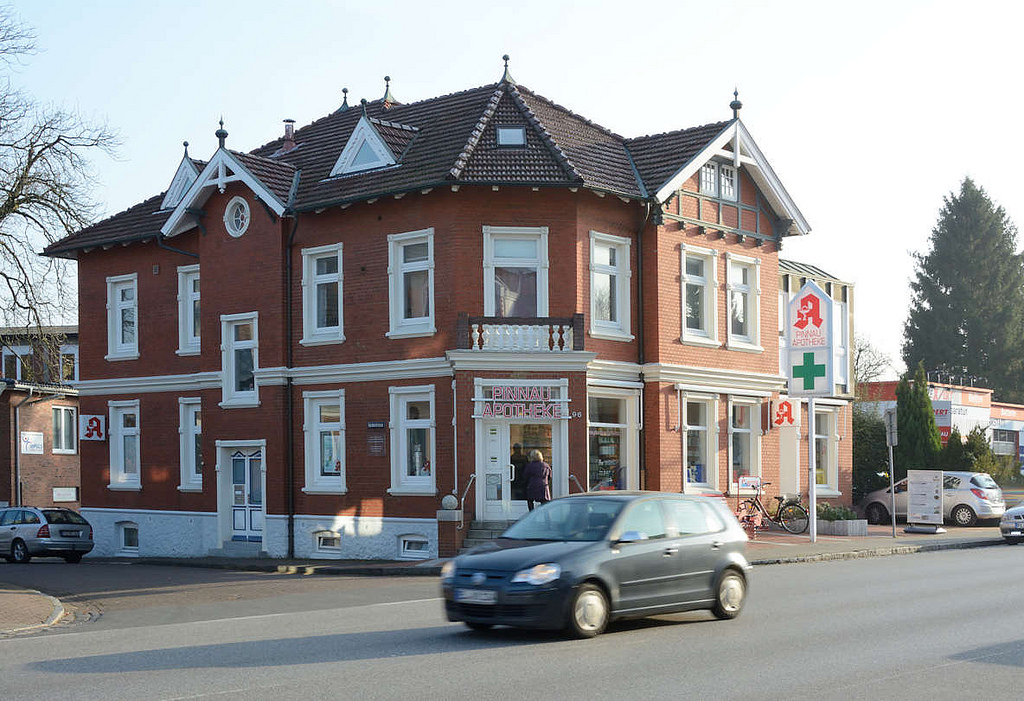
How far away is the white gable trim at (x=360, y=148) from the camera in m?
26.9

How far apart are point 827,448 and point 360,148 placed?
16377mm

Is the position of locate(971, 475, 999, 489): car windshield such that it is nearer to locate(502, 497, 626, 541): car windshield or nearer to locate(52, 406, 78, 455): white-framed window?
locate(502, 497, 626, 541): car windshield

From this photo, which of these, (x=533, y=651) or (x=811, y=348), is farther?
(x=811, y=348)

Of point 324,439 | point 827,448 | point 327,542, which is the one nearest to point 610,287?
point 324,439

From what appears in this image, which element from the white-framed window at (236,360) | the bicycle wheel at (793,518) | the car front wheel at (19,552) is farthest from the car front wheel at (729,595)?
the car front wheel at (19,552)

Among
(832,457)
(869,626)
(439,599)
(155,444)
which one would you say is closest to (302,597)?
(439,599)

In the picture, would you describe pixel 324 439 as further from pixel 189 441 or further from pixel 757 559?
pixel 757 559

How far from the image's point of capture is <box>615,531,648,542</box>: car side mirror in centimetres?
1279

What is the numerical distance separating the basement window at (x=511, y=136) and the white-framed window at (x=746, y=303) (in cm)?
651

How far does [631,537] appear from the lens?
12.9 m

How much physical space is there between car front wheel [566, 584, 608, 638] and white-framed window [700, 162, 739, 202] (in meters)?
17.6

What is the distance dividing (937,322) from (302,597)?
2645 inches

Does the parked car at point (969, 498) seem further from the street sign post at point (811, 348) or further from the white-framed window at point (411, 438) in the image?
the white-framed window at point (411, 438)

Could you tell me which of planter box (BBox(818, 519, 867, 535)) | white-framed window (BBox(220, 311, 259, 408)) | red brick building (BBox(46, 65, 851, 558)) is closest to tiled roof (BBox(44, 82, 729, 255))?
red brick building (BBox(46, 65, 851, 558))
